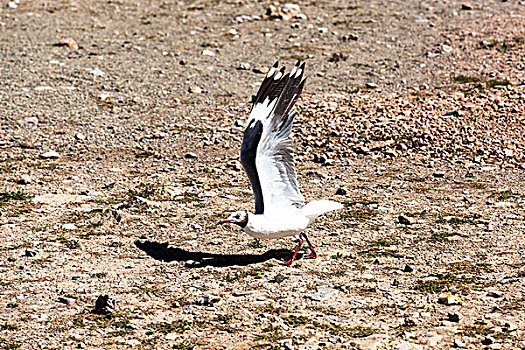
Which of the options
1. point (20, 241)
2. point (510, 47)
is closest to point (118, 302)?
point (20, 241)

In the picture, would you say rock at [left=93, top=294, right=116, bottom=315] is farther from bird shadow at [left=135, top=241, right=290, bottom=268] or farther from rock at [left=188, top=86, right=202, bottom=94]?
rock at [left=188, top=86, right=202, bottom=94]

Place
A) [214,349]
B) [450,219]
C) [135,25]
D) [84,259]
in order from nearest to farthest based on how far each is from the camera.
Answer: [214,349]
[84,259]
[450,219]
[135,25]

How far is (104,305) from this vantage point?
→ 807 cm

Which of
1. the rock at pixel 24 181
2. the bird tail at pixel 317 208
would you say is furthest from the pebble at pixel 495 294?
the rock at pixel 24 181

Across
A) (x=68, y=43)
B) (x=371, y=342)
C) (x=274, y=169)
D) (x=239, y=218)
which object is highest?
(x=68, y=43)

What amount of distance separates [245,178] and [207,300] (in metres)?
4.54

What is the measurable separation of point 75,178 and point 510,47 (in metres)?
10.7

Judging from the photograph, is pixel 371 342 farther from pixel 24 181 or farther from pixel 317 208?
pixel 24 181

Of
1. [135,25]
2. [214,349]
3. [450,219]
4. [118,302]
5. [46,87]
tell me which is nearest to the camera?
[214,349]

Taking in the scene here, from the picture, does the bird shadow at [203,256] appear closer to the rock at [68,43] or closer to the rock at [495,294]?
the rock at [495,294]

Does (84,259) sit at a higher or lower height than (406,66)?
lower

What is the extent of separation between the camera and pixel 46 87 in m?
17.1

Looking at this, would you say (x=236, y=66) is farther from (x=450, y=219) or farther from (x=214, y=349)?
(x=214, y=349)

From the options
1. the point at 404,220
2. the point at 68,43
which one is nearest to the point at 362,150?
the point at 404,220
